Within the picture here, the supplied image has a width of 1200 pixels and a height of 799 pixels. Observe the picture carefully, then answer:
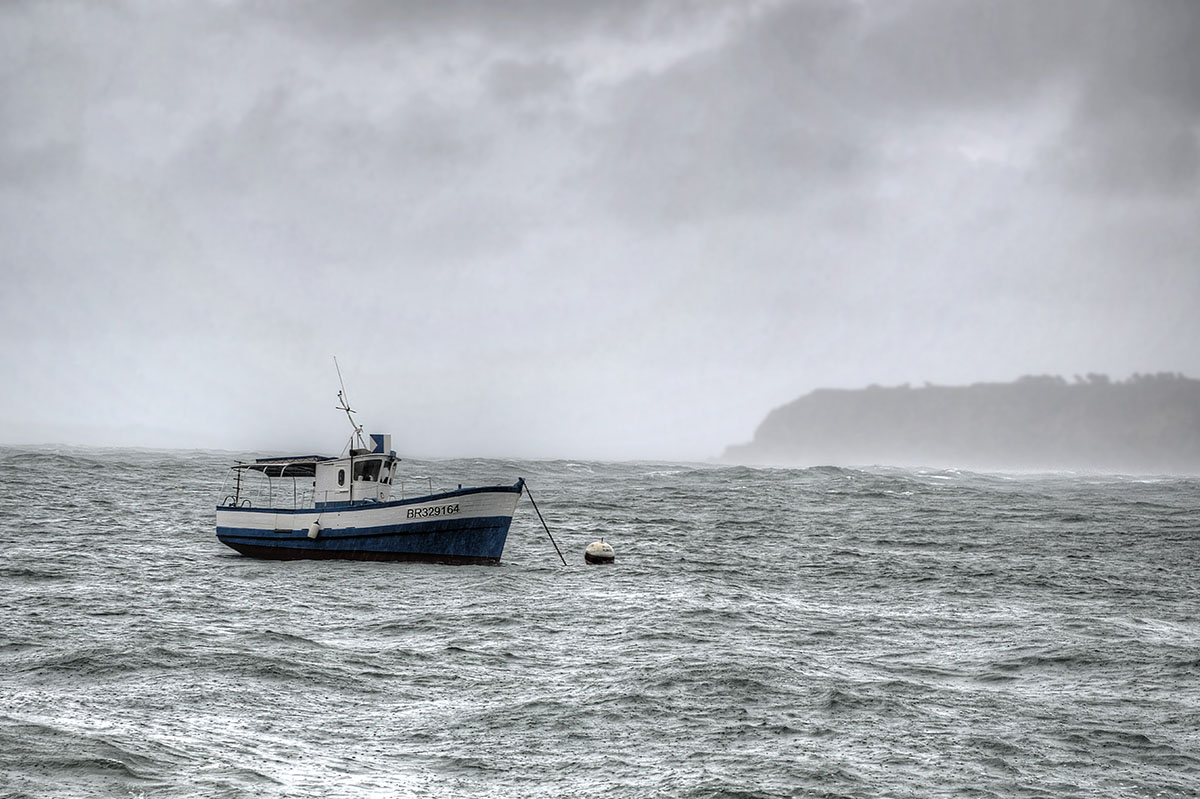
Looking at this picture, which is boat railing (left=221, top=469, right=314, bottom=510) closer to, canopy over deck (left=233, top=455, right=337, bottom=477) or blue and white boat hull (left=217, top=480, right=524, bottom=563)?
canopy over deck (left=233, top=455, right=337, bottom=477)

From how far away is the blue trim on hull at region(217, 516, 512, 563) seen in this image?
36031mm

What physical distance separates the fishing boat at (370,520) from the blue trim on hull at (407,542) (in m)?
0.04

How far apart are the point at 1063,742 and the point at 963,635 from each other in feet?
31.3

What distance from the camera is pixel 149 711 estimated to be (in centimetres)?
1638

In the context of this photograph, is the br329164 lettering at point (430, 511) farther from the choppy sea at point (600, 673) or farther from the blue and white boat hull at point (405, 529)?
the choppy sea at point (600, 673)

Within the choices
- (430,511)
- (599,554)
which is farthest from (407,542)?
(599,554)

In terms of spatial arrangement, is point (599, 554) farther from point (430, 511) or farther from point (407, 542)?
point (407, 542)

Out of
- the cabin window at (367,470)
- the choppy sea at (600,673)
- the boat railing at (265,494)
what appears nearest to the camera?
the choppy sea at (600,673)

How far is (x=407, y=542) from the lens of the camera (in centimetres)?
3612

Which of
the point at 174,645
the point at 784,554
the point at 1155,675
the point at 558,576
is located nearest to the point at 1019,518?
the point at 784,554

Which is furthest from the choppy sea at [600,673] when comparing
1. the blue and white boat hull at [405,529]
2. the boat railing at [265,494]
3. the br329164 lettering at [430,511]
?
the boat railing at [265,494]

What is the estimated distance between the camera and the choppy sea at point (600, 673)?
45.8ft

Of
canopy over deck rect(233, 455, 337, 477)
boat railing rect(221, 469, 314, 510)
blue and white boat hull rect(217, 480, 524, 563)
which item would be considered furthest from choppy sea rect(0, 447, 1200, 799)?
boat railing rect(221, 469, 314, 510)

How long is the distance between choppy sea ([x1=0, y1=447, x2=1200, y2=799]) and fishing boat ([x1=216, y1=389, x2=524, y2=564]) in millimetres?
891
